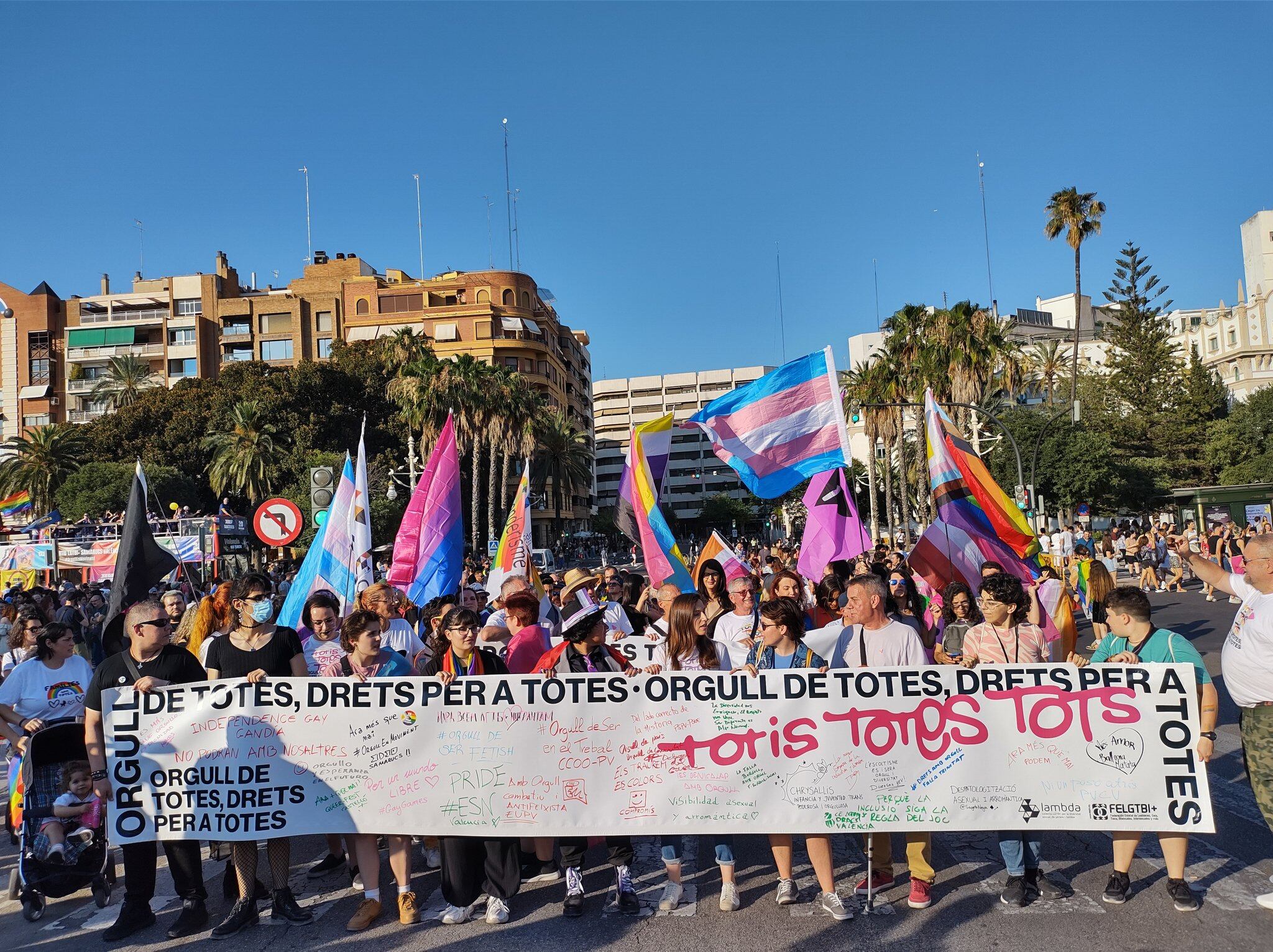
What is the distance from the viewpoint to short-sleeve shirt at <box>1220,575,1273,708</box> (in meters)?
4.93

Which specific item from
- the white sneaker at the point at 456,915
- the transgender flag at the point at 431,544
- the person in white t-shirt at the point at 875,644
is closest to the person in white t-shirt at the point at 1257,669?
the person in white t-shirt at the point at 875,644

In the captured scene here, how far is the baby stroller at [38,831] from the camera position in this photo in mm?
5629

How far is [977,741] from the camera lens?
532 cm

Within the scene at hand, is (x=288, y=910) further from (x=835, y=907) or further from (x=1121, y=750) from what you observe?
(x=1121, y=750)

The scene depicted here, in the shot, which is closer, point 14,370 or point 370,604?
point 370,604

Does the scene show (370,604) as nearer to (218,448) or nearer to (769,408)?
(769,408)

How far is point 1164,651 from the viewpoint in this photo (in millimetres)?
5270

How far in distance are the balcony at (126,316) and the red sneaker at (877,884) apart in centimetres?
8193

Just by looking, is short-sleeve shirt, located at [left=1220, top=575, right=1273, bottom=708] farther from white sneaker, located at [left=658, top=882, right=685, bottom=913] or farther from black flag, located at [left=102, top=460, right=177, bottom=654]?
black flag, located at [left=102, top=460, right=177, bottom=654]

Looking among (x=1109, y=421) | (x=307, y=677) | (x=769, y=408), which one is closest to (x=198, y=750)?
(x=307, y=677)

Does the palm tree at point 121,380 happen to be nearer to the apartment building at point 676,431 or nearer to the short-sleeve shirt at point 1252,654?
the apartment building at point 676,431

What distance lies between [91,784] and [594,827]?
2.88 meters

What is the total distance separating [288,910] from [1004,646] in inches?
161

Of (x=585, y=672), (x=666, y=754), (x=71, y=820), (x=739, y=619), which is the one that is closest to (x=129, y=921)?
(x=71, y=820)
